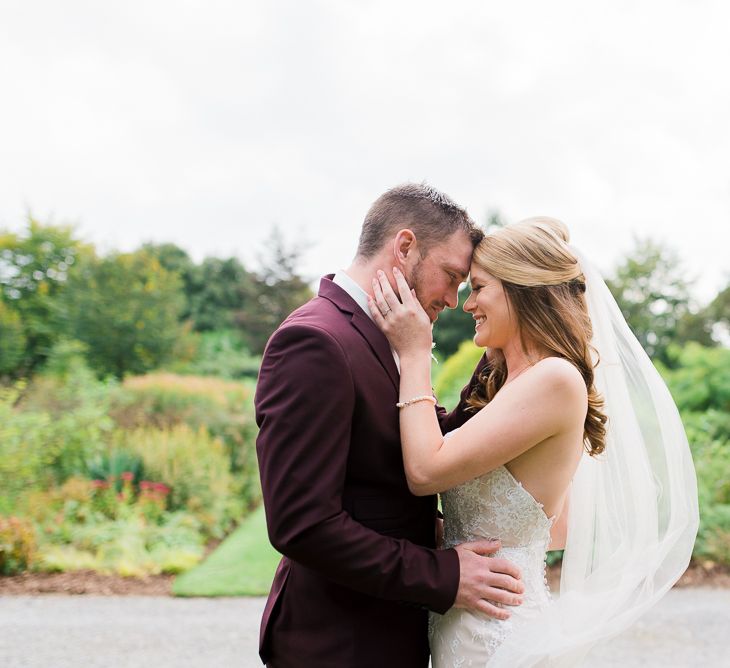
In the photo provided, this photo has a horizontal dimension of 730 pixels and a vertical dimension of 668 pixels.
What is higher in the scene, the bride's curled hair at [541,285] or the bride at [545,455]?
the bride's curled hair at [541,285]

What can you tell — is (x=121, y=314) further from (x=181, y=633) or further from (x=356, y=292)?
(x=356, y=292)

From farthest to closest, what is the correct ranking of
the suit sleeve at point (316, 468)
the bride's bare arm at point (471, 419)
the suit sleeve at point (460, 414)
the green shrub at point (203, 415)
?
the green shrub at point (203, 415) → the suit sleeve at point (460, 414) → the bride's bare arm at point (471, 419) → the suit sleeve at point (316, 468)

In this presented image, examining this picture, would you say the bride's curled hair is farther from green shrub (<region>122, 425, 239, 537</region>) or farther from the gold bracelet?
green shrub (<region>122, 425, 239, 537</region>)

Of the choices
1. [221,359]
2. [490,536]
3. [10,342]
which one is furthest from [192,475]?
[221,359]

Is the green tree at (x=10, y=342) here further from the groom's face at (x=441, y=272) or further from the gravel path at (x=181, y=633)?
the groom's face at (x=441, y=272)

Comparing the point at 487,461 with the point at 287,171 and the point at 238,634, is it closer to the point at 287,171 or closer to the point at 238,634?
the point at 238,634

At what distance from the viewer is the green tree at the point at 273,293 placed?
29734mm

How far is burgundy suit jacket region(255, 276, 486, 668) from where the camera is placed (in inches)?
70.4

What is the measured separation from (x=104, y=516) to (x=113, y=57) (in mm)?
8188

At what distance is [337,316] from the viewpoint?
6.73 ft

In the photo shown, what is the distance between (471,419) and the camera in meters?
2.06

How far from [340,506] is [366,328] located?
583 mm

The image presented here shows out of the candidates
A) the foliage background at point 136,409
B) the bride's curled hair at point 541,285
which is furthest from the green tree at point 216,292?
the bride's curled hair at point 541,285

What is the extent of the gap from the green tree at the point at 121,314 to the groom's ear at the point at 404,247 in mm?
18718
